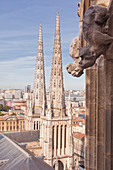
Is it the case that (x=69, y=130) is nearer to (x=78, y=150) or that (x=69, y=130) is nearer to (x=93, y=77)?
(x=78, y=150)

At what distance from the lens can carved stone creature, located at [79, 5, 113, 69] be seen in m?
Result: 2.35

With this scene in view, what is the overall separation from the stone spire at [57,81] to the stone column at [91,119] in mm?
23871

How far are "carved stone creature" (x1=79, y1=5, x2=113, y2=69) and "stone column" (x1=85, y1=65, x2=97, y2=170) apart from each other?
2.69ft

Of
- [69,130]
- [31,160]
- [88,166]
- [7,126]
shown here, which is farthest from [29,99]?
[7,126]

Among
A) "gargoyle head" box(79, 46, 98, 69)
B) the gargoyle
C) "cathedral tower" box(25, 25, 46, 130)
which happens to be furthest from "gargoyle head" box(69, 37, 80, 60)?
"cathedral tower" box(25, 25, 46, 130)

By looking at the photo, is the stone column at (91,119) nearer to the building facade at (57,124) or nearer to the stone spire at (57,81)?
the building facade at (57,124)

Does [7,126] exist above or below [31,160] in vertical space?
below

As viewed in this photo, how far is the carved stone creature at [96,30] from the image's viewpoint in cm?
235

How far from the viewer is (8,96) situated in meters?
197

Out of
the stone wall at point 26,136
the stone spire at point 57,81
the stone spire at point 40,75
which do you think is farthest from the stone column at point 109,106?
the stone wall at point 26,136

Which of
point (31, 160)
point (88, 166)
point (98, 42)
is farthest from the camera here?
point (31, 160)

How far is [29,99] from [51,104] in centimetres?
594

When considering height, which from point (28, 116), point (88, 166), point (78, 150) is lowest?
point (78, 150)

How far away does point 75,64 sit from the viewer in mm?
3072
